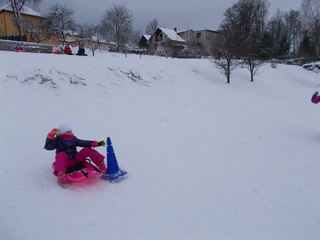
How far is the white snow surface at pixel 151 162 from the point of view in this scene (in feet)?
9.08

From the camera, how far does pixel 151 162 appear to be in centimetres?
463

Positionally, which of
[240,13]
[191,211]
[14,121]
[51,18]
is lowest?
[191,211]

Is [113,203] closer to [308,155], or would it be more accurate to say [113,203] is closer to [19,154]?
[19,154]

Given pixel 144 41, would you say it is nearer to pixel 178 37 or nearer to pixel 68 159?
pixel 178 37

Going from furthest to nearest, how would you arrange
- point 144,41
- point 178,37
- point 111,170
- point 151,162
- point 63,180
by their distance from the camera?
1. point 144,41
2. point 178,37
3. point 151,162
4. point 111,170
5. point 63,180

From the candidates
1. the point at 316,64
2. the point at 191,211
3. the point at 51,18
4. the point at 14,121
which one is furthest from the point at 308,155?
the point at 51,18

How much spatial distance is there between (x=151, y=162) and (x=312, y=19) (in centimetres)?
5353

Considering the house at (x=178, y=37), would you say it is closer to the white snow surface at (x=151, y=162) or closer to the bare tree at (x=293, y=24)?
the bare tree at (x=293, y=24)

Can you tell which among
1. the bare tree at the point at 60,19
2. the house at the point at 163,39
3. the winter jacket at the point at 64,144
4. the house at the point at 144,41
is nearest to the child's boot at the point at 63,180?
the winter jacket at the point at 64,144

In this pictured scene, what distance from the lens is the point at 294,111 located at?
999cm

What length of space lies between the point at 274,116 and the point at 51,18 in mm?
34277

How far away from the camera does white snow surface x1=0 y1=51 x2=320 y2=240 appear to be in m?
2.77

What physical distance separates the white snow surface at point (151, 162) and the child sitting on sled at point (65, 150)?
27cm

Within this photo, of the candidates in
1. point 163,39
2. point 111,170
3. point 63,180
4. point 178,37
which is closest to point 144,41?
point 163,39
